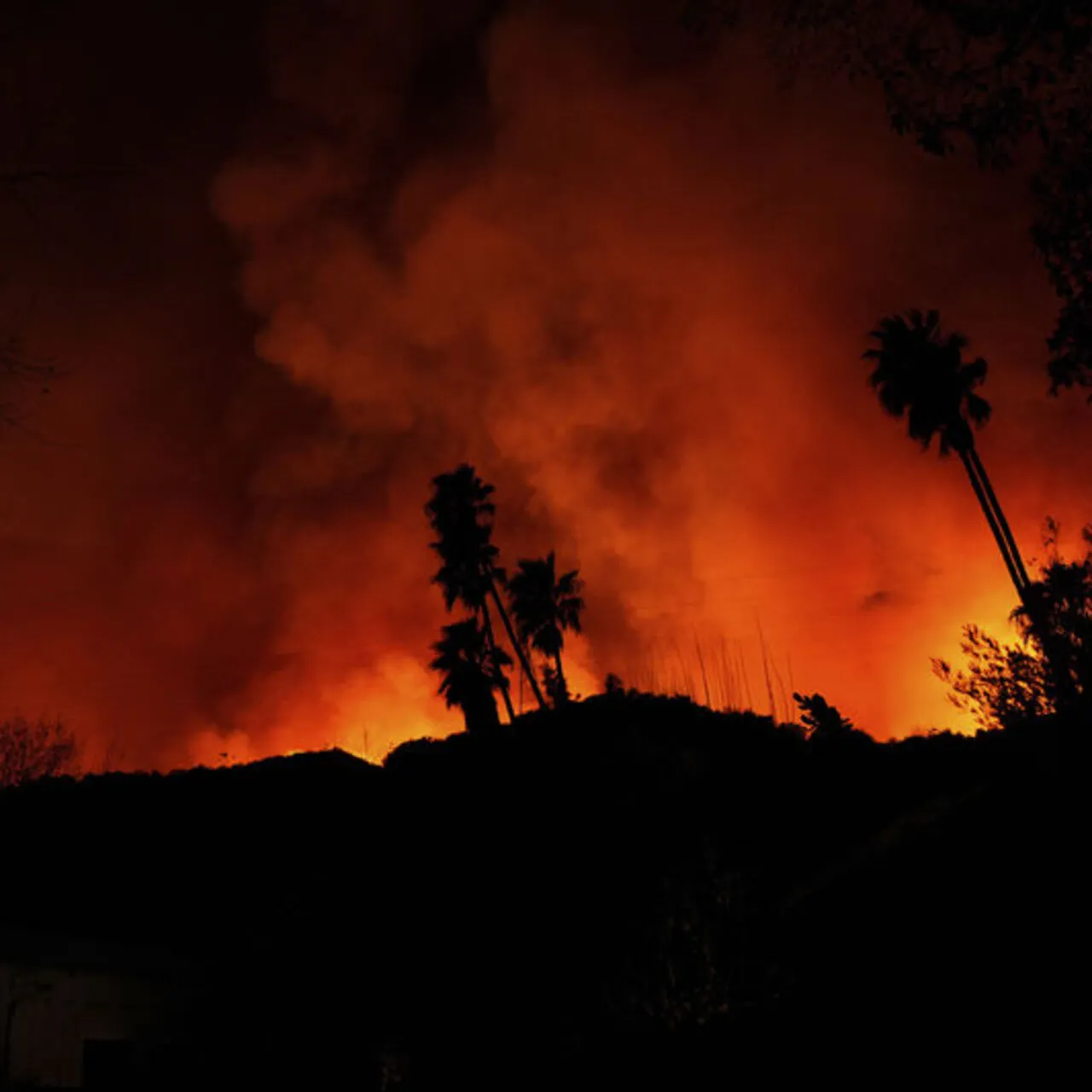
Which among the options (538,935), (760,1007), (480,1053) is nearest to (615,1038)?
(760,1007)

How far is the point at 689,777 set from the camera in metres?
24.7

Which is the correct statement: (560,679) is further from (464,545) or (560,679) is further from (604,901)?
(604,901)

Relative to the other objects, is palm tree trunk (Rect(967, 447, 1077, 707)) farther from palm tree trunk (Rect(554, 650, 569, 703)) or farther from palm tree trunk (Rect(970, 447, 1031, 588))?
palm tree trunk (Rect(554, 650, 569, 703))

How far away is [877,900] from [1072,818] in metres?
4.41

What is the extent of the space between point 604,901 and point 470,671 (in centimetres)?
2774

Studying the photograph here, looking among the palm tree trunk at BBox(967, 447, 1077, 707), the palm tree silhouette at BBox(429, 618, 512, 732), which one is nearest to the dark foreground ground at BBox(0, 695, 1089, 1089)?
the palm tree trunk at BBox(967, 447, 1077, 707)

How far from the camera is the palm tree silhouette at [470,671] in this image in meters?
45.8

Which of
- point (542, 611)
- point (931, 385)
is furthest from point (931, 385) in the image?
point (542, 611)

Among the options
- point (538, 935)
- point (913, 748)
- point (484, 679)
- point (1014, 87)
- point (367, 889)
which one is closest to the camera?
point (1014, 87)

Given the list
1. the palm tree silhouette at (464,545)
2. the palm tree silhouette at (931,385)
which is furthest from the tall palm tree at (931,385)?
the palm tree silhouette at (464,545)

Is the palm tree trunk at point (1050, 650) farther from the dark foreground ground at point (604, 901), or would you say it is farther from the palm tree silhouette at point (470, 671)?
the palm tree silhouette at point (470, 671)

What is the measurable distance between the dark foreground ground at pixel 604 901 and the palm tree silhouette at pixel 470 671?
16.4 meters

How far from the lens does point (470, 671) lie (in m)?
46.1

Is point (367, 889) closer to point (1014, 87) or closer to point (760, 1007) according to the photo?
point (760, 1007)
